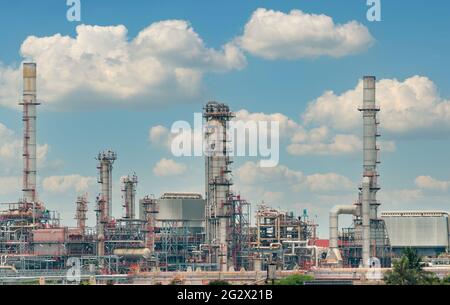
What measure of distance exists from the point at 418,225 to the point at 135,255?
27.0 metres

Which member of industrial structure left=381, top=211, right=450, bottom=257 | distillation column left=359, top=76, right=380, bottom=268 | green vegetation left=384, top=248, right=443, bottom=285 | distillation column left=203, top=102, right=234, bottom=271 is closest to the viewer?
green vegetation left=384, top=248, right=443, bottom=285

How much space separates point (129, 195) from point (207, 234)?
10.4 meters

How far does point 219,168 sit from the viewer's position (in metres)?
94.9

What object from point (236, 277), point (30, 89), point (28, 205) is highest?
point (30, 89)

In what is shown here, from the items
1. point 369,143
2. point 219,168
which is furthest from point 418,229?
point 219,168

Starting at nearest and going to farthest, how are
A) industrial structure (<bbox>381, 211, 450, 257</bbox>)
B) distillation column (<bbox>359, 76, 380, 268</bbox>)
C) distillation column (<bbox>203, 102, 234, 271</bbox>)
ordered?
distillation column (<bbox>359, 76, 380, 268</bbox>)
distillation column (<bbox>203, 102, 234, 271</bbox>)
industrial structure (<bbox>381, 211, 450, 257</bbox>)

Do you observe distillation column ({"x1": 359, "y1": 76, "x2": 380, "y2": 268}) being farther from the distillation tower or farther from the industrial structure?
the industrial structure

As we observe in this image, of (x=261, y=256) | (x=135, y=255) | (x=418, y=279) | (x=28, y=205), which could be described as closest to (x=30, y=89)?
(x=28, y=205)

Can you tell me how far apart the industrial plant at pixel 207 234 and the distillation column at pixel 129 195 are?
0.33 feet

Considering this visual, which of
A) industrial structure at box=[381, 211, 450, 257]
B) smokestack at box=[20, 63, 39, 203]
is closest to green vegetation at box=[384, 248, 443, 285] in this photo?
industrial structure at box=[381, 211, 450, 257]

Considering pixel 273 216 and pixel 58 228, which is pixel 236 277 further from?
pixel 58 228

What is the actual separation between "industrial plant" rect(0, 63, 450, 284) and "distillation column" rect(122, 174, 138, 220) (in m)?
0.10

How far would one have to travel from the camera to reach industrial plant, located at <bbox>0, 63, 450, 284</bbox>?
303ft
